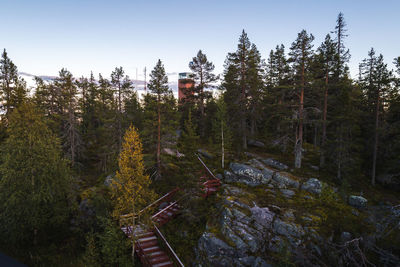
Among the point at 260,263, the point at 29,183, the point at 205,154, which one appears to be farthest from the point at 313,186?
the point at 29,183

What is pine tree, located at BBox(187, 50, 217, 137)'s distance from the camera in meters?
36.0

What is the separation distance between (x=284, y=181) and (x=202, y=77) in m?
22.1

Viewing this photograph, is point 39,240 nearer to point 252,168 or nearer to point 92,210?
point 92,210

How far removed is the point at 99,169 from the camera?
3291 centimetres

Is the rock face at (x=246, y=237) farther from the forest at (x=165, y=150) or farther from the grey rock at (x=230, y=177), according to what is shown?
the grey rock at (x=230, y=177)

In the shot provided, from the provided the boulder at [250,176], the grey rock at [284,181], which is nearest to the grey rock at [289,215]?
the grey rock at [284,181]

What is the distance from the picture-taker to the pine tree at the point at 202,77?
36.0 metres

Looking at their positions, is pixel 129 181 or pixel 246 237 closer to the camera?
pixel 129 181

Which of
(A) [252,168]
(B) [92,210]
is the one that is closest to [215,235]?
(A) [252,168]

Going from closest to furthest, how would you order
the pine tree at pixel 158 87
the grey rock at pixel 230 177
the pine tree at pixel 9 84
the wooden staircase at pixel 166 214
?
the wooden staircase at pixel 166 214 → the grey rock at pixel 230 177 → the pine tree at pixel 158 87 → the pine tree at pixel 9 84

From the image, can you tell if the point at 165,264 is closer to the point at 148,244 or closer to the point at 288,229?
the point at 148,244

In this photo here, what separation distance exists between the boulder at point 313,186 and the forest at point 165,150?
175 cm

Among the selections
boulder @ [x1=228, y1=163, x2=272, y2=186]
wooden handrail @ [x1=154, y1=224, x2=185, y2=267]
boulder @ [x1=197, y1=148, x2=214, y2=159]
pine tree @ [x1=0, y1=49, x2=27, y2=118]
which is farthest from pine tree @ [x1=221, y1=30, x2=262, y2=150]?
pine tree @ [x1=0, y1=49, x2=27, y2=118]

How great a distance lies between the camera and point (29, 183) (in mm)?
18188
